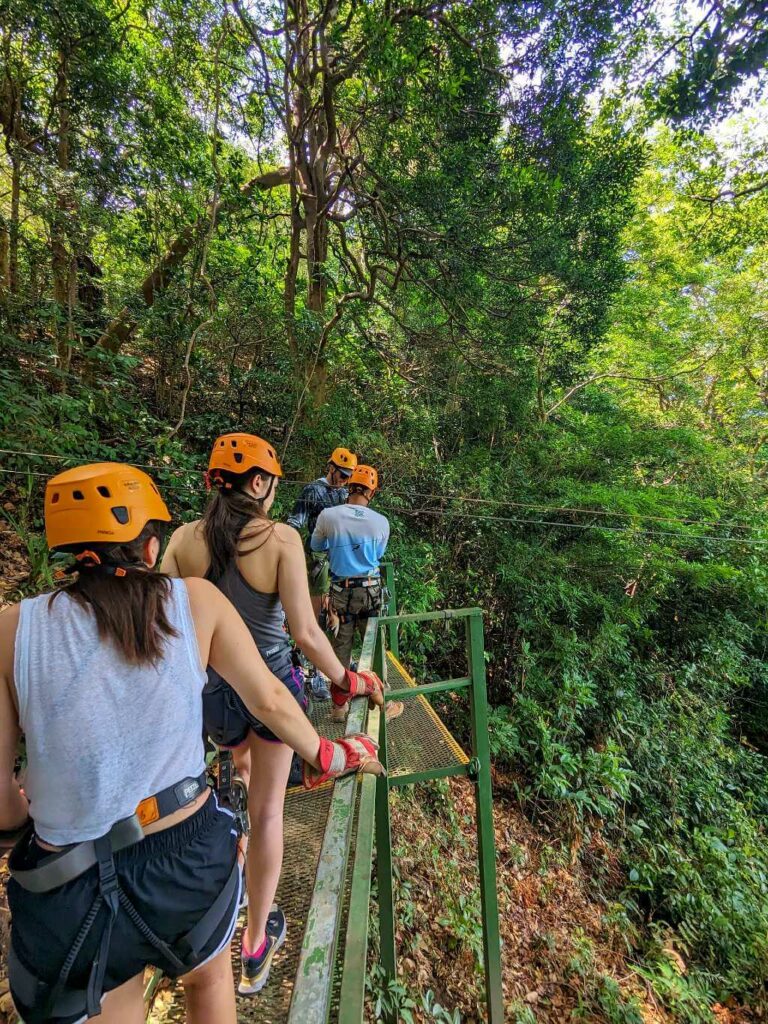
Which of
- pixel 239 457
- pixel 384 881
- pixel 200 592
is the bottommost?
pixel 384 881

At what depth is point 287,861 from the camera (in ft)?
7.42

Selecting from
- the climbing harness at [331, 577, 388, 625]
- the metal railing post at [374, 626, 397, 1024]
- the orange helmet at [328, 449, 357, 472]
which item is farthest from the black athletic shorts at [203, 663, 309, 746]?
the orange helmet at [328, 449, 357, 472]

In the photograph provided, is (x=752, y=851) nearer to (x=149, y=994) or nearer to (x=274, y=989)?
(x=274, y=989)

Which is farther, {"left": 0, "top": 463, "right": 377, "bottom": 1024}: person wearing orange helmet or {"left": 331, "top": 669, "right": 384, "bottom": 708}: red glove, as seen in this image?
{"left": 331, "top": 669, "right": 384, "bottom": 708}: red glove

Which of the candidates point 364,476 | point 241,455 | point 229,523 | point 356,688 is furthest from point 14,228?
point 356,688

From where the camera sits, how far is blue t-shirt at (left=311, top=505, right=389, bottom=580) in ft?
10.6

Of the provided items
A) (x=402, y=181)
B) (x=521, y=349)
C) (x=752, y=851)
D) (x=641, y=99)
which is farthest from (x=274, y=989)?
(x=641, y=99)

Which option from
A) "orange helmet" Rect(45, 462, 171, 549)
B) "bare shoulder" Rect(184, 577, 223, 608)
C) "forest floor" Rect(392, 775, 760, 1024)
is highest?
"orange helmet" Rect(45, 462, 171, 549)

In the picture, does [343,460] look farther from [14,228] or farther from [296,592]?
[14,228]

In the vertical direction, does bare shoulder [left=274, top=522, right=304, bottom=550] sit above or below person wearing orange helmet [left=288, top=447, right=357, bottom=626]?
above

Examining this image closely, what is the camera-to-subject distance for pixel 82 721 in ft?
2.95

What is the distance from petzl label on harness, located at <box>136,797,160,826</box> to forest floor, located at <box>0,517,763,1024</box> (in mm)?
3605

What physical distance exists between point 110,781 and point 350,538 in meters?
2.39

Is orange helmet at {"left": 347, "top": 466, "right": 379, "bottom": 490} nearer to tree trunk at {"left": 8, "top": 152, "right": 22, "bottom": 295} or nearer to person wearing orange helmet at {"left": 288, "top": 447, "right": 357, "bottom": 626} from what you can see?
person wearing orange helmet at {"left": 288, "top": 447, "right": 357, "bottom": 626}
